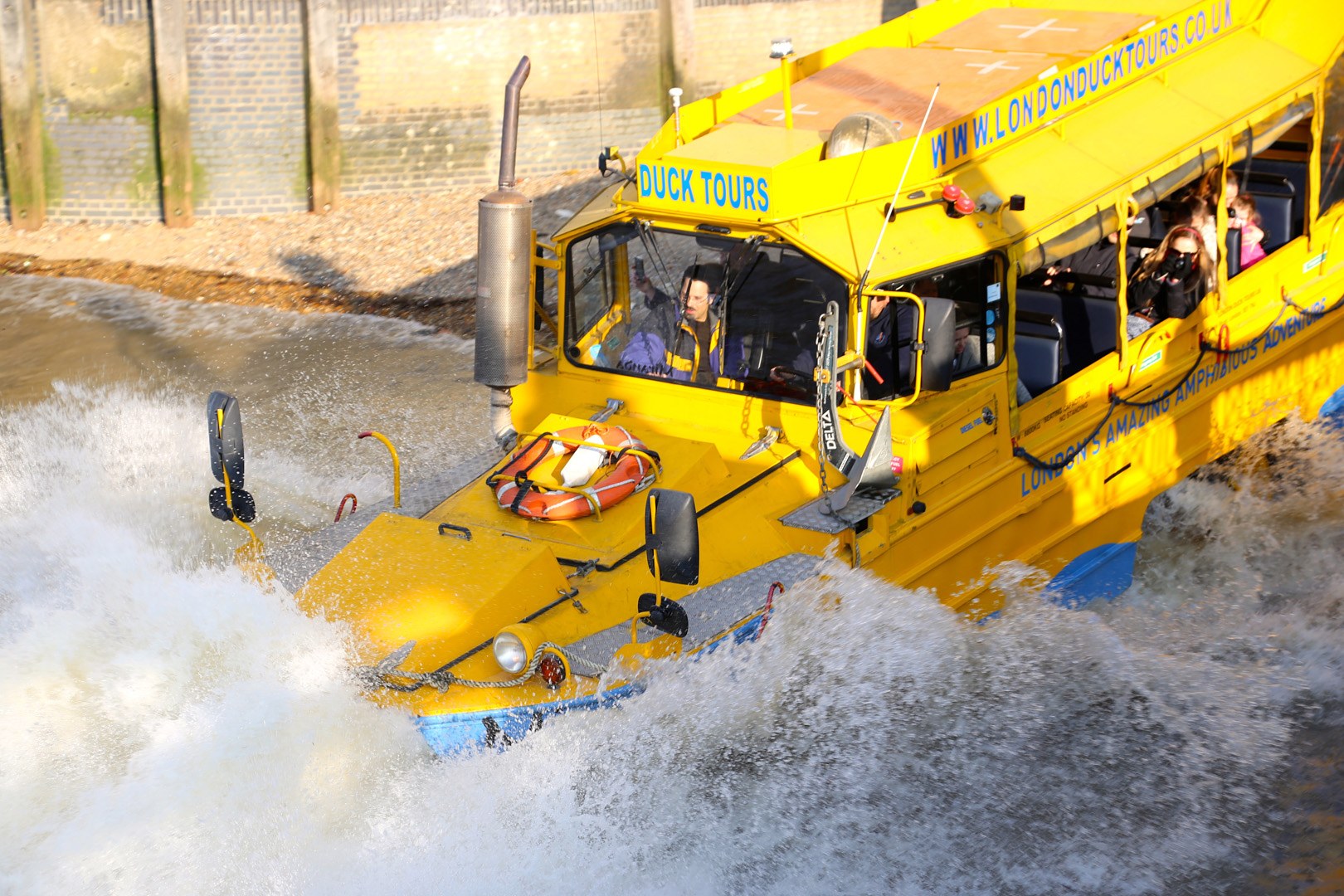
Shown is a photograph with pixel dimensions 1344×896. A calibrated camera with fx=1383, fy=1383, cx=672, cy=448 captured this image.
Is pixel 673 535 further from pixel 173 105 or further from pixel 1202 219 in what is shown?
pixel 173 105

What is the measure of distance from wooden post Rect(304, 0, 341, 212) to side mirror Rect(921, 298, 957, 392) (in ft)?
33.2

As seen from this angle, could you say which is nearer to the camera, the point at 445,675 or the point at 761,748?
the point at 445,675

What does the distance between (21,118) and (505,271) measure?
34.0 ft

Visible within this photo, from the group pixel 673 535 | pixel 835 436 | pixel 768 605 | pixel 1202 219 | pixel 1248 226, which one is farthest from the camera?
pixel 1248 226

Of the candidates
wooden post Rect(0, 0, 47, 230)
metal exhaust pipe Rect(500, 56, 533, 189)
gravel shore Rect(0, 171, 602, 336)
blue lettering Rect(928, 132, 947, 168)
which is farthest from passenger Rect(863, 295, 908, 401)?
wooden post Rect(0, 0, 47, 230)

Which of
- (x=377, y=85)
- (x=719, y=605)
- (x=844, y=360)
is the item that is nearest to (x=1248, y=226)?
(x=844, y=360)

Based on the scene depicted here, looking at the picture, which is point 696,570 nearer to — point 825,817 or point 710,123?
point 825,817

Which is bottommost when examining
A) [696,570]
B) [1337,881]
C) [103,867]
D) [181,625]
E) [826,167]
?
[1337,881]

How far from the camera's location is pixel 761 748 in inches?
212

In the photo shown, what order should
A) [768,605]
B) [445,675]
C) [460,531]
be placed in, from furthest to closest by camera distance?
[460,531] < [768,605] < [445,675]

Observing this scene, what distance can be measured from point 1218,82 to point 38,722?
643cm

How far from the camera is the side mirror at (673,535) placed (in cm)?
458

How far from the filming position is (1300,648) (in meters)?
6.70

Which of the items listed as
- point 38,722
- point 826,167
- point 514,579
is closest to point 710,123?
point 826,167
